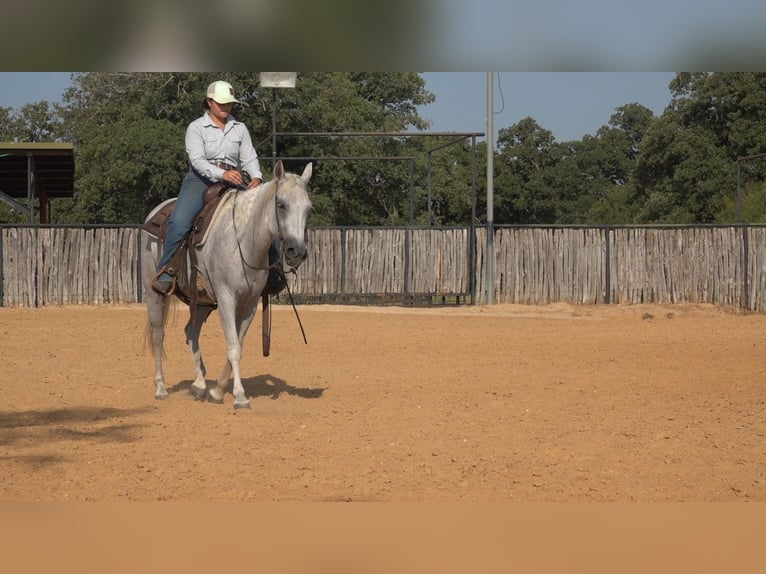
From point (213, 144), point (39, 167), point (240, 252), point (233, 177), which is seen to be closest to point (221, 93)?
point (213, 144)

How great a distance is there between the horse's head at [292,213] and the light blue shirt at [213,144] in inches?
29.1

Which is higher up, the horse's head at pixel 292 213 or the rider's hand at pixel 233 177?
the rider's hand at pixel 233 177

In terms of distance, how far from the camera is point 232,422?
7.62 meters

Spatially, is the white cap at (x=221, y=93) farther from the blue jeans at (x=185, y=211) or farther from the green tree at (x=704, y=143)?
the green tree at (x=704, y=143)

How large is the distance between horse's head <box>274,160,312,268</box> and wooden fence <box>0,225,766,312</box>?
1567 cm

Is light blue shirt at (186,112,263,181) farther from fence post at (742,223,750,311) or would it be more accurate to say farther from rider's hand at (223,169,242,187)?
fence post at (742,223,750,311)

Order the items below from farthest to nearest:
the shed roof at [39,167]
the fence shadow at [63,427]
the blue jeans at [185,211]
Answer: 1. the shed roof at [39,167]
2. the blue jeans at [185,211]
3. the fence shadow at [63,427]

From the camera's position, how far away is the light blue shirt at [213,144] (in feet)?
27.5

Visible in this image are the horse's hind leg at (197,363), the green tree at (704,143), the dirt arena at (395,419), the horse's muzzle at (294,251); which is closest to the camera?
the dirt arena at (395,419)

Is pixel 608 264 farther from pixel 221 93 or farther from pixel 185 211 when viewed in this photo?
pixel 221 93

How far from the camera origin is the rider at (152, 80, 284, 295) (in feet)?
27.5

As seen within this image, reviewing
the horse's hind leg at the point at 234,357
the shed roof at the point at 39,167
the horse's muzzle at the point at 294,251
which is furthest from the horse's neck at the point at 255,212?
the shed roof at the point at 39,167

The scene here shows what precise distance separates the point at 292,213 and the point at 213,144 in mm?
1264

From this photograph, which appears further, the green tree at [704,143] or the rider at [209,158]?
the green tree at [704,143]
